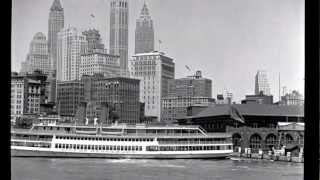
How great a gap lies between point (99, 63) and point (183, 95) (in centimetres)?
46

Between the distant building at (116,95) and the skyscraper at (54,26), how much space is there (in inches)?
7.4

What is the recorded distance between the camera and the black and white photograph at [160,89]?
75.2 inches

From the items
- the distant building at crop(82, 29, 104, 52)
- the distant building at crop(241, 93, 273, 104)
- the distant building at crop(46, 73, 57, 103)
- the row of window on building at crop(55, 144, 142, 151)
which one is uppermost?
the distant building at crop(82, 29, 104, 52)

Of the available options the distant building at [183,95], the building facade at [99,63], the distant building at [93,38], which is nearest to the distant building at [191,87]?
the distant building at [183,95]

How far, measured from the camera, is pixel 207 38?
2.01 meters

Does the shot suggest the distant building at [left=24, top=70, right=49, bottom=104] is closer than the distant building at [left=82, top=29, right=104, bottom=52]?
Yes

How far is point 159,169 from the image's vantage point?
194 centimetres

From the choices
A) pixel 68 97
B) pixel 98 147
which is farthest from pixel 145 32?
pixel 98 147

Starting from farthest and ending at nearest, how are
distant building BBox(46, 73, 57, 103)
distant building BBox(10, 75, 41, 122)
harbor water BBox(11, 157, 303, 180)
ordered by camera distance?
1. distant building BBox(46, 73, 57, 103)
2. harbor water BBox(11, 157, 303, 180)
3. distant building BBox(10, 75, 41, 122)

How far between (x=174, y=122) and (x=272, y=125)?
49cm

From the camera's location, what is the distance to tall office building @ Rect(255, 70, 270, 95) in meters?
1.96

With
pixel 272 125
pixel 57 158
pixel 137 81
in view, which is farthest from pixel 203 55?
pixel 57 158

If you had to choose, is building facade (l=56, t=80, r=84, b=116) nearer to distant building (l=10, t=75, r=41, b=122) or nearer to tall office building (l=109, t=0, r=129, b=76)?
distant building (l=10, t=75, r=41, b=122)

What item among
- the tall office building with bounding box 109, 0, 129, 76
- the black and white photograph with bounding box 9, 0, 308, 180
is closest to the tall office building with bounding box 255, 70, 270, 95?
the black and white photograph with bounding box 9, 0, 308, 180
